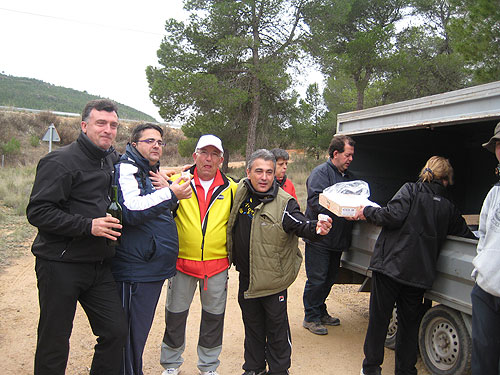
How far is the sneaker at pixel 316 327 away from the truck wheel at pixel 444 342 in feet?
3.57

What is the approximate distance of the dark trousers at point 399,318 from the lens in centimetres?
339

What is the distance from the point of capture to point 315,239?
317 centimetres

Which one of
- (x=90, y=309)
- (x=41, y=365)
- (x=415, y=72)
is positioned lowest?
(x=41, y=365)

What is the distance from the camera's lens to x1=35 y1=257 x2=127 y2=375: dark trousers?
2539 mm

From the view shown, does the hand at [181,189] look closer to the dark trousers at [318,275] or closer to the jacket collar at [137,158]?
the jacket collar at [137,158]

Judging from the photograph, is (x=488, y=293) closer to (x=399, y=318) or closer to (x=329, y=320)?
(x=399, y=318)

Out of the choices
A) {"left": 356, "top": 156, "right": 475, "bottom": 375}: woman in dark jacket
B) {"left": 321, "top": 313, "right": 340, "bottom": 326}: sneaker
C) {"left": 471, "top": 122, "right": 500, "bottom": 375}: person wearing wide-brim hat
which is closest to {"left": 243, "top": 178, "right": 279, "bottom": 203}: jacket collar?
{"left": 356, "top": 156, "right": 475, "bottom": 375}: woman in dark jacket

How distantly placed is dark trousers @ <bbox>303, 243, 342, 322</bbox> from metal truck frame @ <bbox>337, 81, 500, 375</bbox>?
0.14 metres

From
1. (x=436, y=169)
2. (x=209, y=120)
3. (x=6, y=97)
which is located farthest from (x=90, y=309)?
(x=6, y=97)

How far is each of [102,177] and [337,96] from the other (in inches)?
801

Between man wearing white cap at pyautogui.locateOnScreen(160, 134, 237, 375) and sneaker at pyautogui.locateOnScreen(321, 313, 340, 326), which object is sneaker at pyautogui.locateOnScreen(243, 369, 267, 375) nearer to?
man wearing white cap at pyautogui.locateOnScreen(160, 134, 237, 375)

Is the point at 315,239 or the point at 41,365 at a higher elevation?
the point at 315,239

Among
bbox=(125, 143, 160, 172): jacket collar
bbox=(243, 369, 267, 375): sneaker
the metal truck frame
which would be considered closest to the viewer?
bbox=(125, 143, 160, 172): jacket collar

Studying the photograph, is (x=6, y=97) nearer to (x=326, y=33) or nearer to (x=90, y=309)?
(x=326, y=33)
